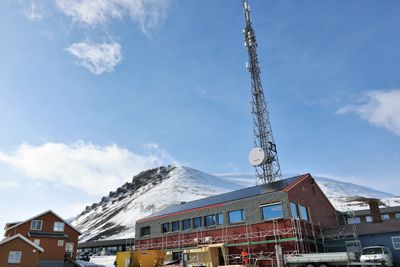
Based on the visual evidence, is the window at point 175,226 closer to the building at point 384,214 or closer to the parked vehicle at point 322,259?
the parked vehicle at point 322,259

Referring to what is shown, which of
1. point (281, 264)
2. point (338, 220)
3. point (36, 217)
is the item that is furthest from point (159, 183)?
point (281, 264)

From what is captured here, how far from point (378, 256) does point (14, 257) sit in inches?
1431

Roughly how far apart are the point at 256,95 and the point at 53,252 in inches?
1621

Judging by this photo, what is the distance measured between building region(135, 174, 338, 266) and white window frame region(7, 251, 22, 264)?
16242mm

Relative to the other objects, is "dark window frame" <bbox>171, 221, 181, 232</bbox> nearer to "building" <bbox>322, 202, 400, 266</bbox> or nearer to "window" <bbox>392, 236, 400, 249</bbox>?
"building" <bbox>322, 202, 400, 266</bbox>

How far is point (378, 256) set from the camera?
2464cm

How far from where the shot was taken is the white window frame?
34.5 meters

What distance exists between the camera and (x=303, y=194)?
3431cm

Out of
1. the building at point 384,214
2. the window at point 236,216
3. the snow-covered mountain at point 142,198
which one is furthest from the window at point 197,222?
the snow-covered mountain at point 142,198

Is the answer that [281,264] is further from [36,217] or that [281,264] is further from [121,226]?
[121,226]

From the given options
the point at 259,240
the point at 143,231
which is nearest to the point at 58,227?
the point at 143,231

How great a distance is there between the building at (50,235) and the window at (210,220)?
24.4 meters

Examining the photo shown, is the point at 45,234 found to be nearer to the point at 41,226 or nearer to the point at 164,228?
the point at 41,226

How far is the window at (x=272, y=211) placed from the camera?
102ft
